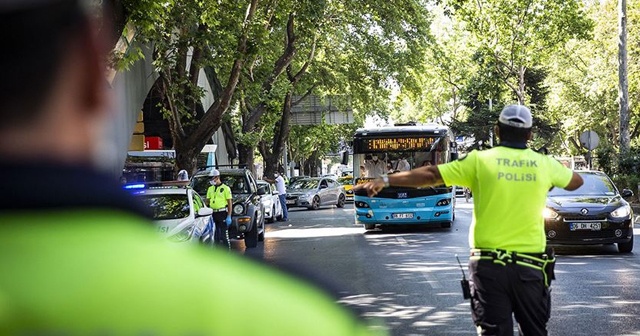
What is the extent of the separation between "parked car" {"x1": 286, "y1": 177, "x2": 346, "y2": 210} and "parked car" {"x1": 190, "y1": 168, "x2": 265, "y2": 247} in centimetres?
1644

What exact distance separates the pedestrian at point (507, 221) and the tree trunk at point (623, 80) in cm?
2519

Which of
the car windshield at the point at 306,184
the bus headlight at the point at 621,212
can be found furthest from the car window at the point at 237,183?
the car windshield at the point at 306,184

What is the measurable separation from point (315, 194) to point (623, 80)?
14.9 metres

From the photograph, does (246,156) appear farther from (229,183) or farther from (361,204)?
(229,183)

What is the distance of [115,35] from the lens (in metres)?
11.9

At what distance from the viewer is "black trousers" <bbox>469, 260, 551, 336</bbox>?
15.4 feet

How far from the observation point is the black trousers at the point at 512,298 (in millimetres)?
4680

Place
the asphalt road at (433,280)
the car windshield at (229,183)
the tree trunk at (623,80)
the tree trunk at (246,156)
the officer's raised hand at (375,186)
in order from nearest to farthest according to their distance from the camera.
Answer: the officer's raised hand at (375,186) → the asphalt road at (433,280) → the car windshield at (229,183) → the tree trunk at (623,80) → the tree trunk at (246,156)

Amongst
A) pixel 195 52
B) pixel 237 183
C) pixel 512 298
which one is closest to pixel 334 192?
pixel 195 52

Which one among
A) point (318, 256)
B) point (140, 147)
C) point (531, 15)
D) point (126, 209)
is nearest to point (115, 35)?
point (318, 256)

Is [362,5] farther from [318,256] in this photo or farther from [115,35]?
[115,35]

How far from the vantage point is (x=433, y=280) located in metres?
11.5

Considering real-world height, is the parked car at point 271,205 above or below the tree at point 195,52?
below

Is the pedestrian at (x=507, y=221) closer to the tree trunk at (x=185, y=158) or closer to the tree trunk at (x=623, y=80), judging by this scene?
the tree trunk at (x=185, y=158)
